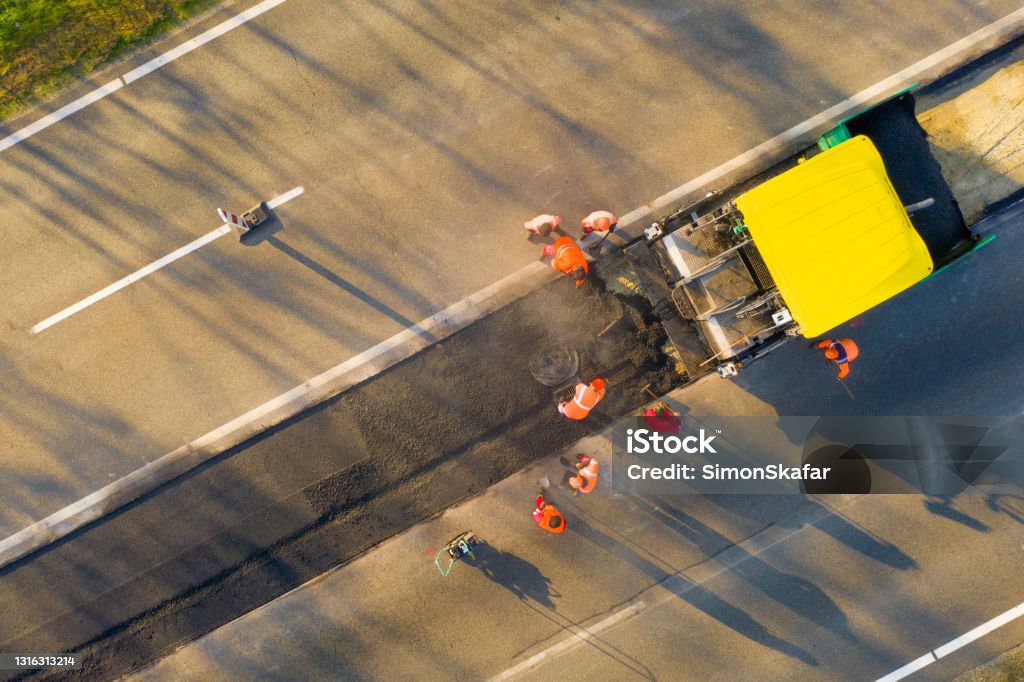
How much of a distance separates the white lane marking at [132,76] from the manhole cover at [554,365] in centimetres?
768

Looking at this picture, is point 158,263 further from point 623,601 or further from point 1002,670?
point 1002,670

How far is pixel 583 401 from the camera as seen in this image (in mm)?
8266

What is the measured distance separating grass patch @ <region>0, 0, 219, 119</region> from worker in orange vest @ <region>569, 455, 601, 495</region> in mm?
10484

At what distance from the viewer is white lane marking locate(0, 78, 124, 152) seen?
29.6 feet

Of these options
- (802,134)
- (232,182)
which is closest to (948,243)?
(802,134)

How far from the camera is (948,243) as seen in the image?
872cm

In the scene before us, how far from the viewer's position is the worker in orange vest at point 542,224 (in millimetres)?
8531

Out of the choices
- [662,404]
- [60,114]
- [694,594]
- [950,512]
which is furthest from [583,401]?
[60,114]

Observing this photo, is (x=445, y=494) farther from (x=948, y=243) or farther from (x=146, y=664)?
(x=948, y=243)

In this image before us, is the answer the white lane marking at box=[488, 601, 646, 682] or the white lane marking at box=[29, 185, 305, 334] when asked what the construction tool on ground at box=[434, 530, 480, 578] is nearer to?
the white lane marking at box=[488, 601, 646, 682]

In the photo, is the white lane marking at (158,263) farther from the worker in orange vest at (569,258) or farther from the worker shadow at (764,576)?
the worker shadow at (764,576)

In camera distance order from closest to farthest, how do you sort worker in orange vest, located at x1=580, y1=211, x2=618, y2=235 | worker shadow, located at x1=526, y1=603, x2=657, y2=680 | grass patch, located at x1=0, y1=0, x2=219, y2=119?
worker in orange vest, located at x1=580, y1=211, x2=618, y2=235 → grass patch, located at x1=0, y1=0, x2=219, y2=119 → worker shadow, located at x1=526, y1=603, x2=657, y2=680

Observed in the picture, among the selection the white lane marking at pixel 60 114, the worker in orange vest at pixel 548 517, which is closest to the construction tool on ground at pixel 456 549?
the worker in orange vest at pixel 548 517

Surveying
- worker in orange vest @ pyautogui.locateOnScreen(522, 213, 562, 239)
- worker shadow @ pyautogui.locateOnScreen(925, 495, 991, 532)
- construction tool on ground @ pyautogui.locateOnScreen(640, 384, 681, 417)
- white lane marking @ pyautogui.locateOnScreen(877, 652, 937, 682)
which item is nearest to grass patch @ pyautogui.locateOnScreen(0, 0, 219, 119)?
worker in orange vest @ pyautogui.locateOnScreen(522, 213, 562, 239)
